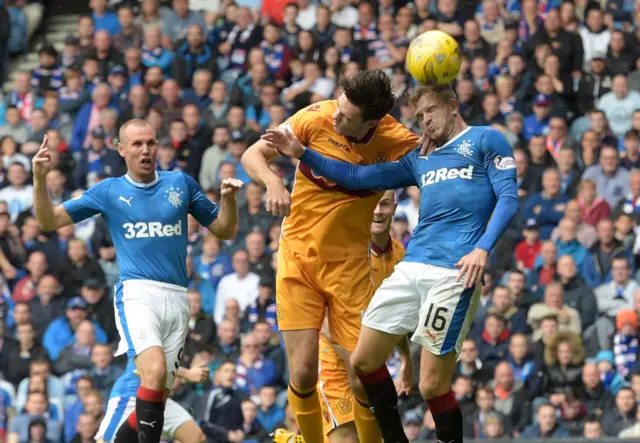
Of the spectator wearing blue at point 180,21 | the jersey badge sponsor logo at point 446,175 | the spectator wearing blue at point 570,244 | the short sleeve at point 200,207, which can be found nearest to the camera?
the jersey badge sponsor logo at point 446,175

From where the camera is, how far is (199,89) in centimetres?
1888

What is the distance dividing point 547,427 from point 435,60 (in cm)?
564

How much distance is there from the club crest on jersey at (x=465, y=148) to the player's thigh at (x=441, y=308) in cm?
75

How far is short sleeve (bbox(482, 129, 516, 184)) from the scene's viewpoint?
9.10 m

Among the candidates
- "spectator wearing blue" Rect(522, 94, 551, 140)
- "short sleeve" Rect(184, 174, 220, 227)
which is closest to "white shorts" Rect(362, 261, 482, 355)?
"short sleeve" Rect(184, 174, 220, 227)

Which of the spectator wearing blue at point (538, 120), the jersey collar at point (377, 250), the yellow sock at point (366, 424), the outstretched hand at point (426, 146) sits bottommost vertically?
the spectator wearing blue at point (538, 120)

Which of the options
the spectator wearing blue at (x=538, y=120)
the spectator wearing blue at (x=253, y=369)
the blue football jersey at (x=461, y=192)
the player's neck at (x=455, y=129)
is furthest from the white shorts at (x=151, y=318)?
the spectator wearing blue at (x=538, y=120)

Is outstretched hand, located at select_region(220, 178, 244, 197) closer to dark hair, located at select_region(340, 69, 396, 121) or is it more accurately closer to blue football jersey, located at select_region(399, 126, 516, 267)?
dark hair, located at select_region(340, 69, 396, 121)

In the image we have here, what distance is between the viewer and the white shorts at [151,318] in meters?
9.94

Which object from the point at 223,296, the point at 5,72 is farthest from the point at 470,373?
the point at 5,72

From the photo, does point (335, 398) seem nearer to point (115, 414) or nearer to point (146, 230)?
point (115, 414)

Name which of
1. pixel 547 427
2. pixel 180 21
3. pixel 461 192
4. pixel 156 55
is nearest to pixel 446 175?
pixel 461 192

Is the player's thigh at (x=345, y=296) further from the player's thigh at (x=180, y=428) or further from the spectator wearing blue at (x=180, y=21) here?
the spectator wearing blue at (x=180, y=21)

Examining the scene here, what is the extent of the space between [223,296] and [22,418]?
259cm
